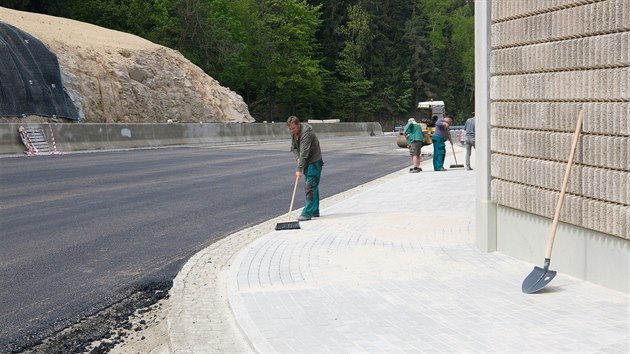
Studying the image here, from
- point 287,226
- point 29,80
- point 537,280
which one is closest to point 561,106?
point 537,280

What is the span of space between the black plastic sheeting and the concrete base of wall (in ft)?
79.1

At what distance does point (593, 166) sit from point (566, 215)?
2.02 feet

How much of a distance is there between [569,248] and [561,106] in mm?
1385

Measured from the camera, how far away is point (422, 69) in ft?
315

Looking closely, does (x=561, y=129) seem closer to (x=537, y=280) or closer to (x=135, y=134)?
(x=537, y=280)

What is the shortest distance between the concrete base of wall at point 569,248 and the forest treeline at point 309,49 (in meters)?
49.8

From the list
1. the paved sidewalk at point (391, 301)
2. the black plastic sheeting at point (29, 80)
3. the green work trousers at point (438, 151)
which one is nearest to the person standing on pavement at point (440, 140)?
the green work trousers at point (438, 151)

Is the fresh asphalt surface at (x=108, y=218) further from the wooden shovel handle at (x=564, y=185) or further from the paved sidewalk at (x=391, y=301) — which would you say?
the wooden shovel handle at (x=564, y=185)

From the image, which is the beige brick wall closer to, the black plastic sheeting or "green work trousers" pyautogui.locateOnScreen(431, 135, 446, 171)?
"green work trousers" pyautogui.locateOnScreen(431, 135, 446, 171)

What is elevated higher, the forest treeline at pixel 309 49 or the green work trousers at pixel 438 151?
the forest treeline at pixel 309 49

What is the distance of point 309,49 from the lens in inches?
3147

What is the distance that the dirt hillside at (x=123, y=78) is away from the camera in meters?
35.4

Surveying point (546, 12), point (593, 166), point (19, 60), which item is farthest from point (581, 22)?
point (19, 60)

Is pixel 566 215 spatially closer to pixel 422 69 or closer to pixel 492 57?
pixel 492 57
